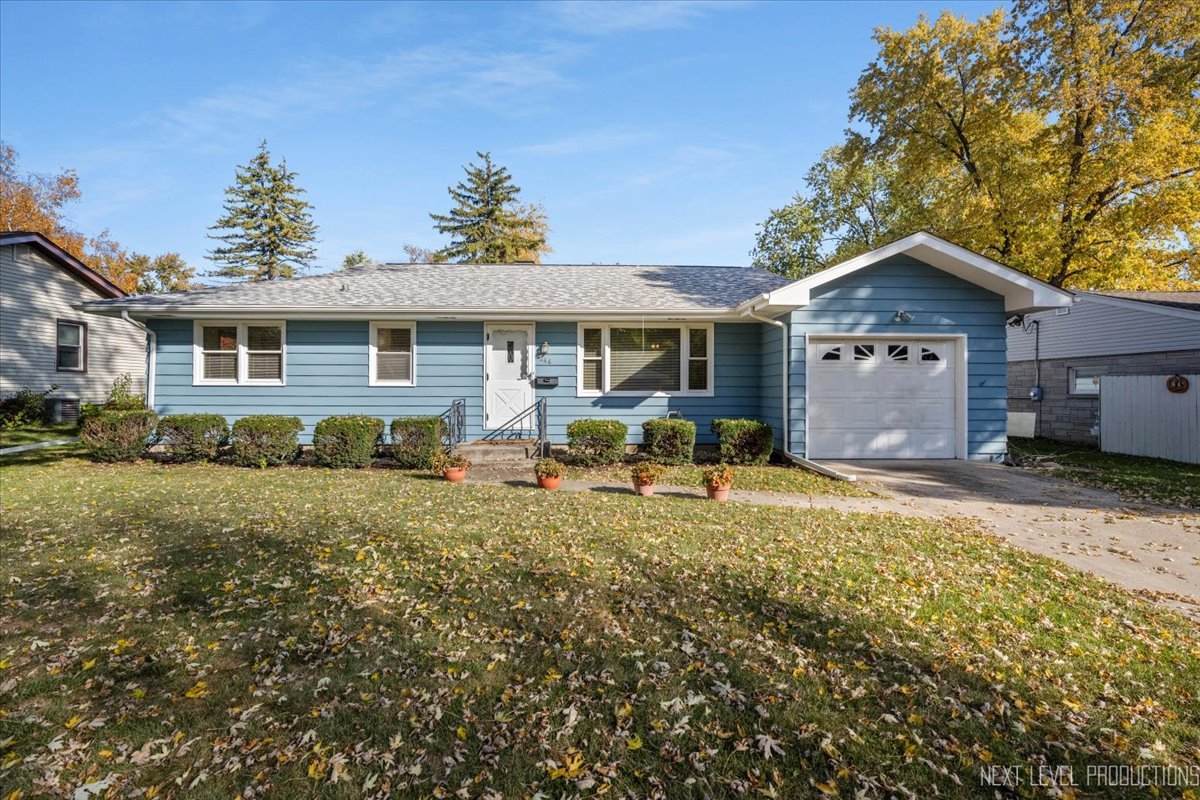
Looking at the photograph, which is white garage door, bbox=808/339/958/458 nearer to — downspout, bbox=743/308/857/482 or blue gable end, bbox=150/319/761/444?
downspout, bbox=743/308/857/482

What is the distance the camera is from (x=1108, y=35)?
1441 cm

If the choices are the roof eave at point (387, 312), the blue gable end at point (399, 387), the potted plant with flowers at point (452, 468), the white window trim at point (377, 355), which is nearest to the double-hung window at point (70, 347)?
the roof eave at point (387, 312)

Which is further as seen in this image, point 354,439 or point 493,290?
point 493,290

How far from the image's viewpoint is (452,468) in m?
8.64

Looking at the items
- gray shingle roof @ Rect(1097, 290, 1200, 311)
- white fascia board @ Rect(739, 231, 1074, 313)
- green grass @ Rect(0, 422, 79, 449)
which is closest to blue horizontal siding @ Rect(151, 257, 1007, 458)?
white fascia board @ Rect(739, 231, 1074, 313)

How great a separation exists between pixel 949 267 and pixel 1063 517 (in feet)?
16.6

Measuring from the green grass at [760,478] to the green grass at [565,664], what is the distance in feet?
7.69

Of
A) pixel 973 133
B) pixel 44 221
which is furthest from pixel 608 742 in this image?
pixel 44 221

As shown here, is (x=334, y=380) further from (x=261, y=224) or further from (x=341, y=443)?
(x=261, y=224)

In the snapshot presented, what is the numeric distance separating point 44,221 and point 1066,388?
39.0 m

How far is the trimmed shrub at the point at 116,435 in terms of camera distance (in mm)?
9805

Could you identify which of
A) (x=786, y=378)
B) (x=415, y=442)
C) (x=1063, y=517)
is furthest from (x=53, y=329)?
(x=1063, y=517)

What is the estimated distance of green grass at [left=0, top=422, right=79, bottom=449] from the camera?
41.4ft

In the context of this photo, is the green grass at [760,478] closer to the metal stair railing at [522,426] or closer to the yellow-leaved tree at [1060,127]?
the metal stair railing at [522,426]
